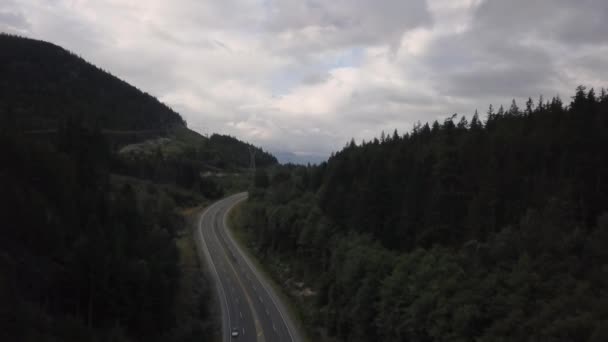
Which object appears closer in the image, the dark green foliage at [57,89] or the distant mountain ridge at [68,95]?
the dark green foliage at [57,89]

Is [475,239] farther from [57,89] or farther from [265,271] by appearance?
[57,89]

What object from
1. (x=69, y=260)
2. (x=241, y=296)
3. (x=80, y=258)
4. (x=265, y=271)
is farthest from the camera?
(x=265, y=271)

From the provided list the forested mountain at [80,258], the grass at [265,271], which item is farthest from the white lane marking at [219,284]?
the grass at [265,271]

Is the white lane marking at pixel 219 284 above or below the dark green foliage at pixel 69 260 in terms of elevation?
below

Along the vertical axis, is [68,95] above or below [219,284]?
above

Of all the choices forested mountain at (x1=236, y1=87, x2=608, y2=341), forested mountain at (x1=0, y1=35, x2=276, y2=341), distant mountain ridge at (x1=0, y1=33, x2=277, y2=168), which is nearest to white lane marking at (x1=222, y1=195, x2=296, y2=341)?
forested mountain at (x1=236, y1=87, x2=608, y2=341)

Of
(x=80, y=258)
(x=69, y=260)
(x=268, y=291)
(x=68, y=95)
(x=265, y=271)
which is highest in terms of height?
(x=68, y=95)

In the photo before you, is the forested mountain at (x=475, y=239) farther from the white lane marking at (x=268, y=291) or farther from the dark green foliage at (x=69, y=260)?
the dark green foliage at (x=69, y=260)

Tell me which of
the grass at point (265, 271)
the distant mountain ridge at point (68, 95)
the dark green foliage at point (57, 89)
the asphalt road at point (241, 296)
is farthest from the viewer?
the distant mountain ridge at point (68, 95)

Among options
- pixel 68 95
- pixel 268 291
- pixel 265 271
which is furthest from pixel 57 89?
pixel 268 291
